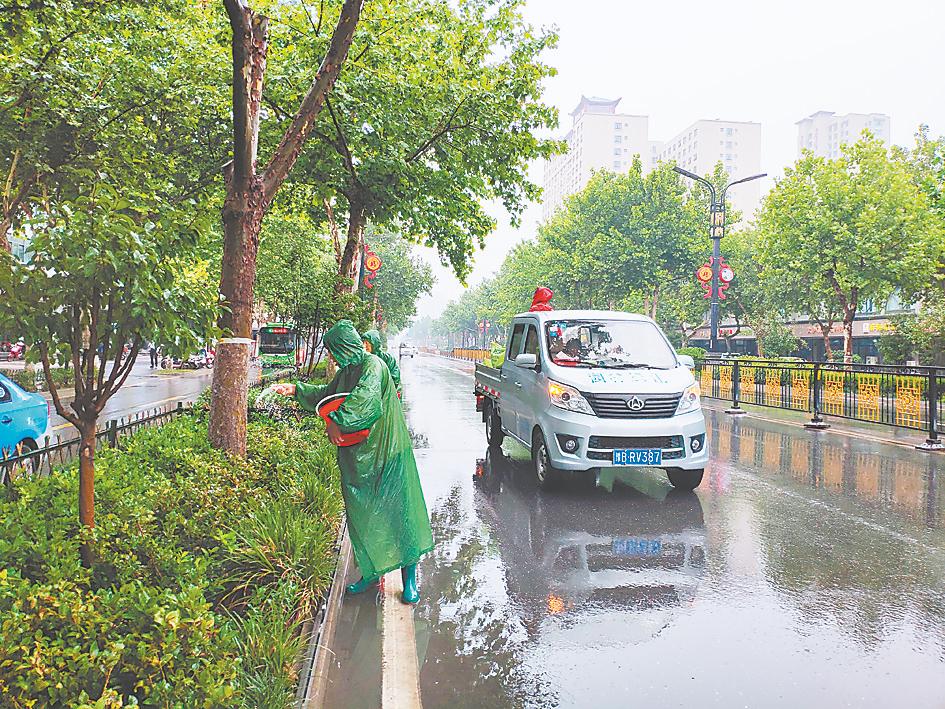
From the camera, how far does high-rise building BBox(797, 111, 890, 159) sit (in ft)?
541

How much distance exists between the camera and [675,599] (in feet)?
14.8

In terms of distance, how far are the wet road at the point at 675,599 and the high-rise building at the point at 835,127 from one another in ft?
599

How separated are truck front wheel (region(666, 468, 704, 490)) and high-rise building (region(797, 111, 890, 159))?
18192 centimetres

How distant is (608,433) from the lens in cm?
699

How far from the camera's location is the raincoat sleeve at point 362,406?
4.05 m

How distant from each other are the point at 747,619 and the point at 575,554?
5.07 ft

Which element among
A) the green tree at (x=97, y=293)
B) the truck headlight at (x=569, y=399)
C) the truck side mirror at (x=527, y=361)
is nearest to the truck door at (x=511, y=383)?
the truck side mirror at (x=527, y=361)

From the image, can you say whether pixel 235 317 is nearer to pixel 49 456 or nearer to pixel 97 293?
pixel 49 456

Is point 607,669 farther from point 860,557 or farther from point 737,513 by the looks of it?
point 737,513

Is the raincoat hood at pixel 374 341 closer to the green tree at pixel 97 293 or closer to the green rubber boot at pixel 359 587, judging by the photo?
the green tree at pixel 97 293

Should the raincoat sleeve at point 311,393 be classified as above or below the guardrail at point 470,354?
above

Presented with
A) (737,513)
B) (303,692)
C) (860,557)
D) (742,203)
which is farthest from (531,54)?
(742,203)

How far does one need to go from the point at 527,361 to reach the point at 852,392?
911 centimetres

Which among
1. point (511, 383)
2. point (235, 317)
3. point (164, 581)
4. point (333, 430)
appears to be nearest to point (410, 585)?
point (333, 430)
